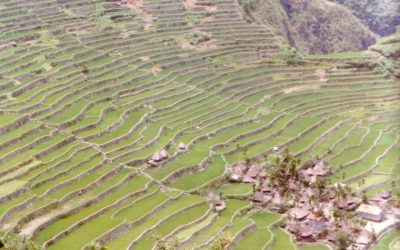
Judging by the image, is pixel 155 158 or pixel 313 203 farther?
pixel 155 158

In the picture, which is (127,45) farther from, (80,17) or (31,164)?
(31,164)

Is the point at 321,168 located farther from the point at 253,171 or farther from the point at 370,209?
the point at 370,209

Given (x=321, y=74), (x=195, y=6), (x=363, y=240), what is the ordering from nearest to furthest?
(x=363, y=240), (x=321, y=74), (x=195, y=6)

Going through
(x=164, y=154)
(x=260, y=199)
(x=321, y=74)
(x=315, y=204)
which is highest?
(x=164, y=154)

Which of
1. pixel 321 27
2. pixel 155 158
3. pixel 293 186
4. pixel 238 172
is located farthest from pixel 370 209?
pixel 321 27

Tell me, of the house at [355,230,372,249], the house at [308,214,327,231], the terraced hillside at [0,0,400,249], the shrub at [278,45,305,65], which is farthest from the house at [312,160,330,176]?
the shrub at [278,45,305,65]

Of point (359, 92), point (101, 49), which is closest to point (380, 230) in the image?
point (359, 92)

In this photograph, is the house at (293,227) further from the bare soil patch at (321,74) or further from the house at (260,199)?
the bare soil patch at (321,74)
